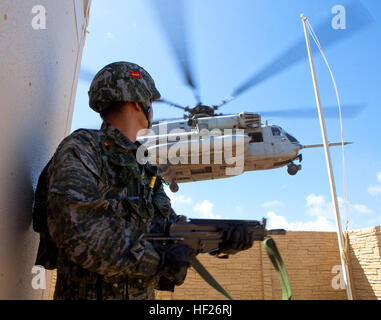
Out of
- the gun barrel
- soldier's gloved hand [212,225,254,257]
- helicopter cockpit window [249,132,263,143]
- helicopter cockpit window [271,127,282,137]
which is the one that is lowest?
soldier's gloved hand [212,225,254,257]

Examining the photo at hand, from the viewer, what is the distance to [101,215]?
Answer: 104 centimetres

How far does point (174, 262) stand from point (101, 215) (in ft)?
1.06

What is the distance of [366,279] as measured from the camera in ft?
25.0

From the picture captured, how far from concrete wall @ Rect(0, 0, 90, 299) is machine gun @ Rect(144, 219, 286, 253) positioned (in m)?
0.54

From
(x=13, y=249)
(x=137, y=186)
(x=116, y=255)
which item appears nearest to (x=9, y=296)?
(x=13, y=249)

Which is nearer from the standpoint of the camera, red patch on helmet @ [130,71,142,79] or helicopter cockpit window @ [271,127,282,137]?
red patch on helmet @ [130,71,142,79]

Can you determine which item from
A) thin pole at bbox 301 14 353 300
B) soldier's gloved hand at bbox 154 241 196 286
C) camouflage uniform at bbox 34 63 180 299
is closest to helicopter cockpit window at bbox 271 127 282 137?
thin pole at bbox 301 14 353 300

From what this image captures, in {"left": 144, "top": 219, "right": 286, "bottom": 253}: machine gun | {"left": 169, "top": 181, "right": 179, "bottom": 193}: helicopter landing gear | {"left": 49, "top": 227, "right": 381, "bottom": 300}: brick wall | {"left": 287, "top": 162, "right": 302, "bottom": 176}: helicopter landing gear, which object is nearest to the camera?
{"left": 144, "top": 219, "right": 286, "bottom": 253}: machine gun

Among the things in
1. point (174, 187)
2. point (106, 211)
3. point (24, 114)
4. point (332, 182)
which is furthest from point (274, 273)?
point (24, 114)

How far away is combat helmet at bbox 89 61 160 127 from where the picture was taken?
1.52 m

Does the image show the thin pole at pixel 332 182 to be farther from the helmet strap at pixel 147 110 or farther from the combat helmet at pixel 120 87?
the combat helmet at pixel 120 87

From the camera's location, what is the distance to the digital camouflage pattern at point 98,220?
38.5 inches

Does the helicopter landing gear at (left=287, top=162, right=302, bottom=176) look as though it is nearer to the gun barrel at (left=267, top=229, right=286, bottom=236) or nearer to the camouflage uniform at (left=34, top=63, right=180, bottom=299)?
the gun barrel at (left=267, top=229, right=286, bottom=236)
